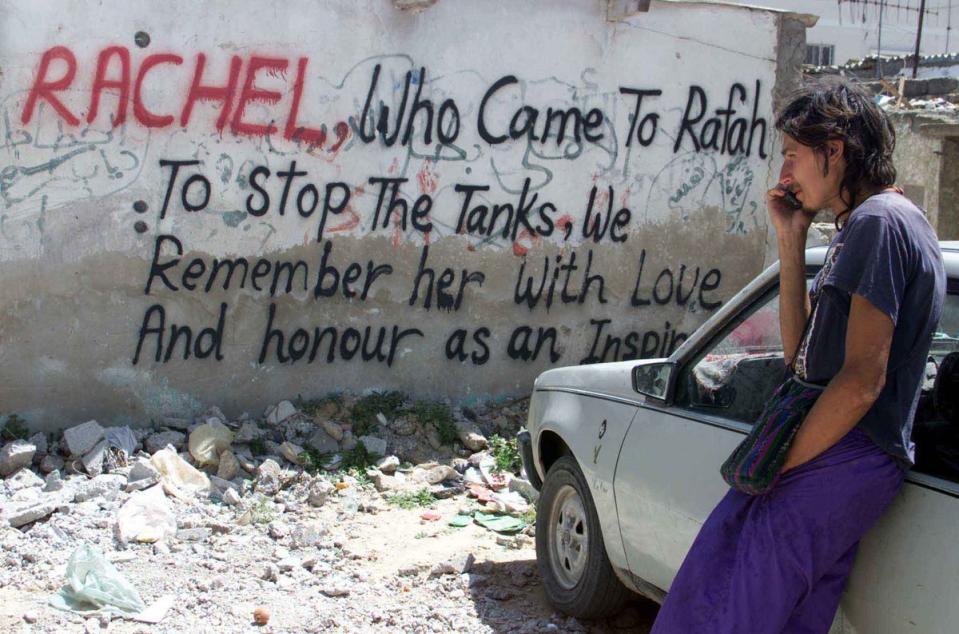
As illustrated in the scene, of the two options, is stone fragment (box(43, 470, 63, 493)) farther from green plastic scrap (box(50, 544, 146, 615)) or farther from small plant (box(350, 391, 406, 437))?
small plant (box(350, 391, 406, 437))

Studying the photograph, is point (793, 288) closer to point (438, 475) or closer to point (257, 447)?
point (438, 475)

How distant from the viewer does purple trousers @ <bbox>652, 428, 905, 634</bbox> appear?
2.43m

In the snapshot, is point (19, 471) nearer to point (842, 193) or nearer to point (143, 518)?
point (143, 518)

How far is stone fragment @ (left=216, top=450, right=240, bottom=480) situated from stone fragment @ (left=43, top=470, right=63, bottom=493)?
854mm

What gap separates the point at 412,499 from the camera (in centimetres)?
593

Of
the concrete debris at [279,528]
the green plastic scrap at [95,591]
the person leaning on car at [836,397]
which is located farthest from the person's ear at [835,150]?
the green plastic scrap at [95,591]

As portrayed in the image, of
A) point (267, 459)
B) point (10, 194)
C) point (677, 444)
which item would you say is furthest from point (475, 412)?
point (677, 444)

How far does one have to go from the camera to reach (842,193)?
2.55 m

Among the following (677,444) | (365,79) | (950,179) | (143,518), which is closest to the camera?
(677,444)

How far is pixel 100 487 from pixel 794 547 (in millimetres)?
4153

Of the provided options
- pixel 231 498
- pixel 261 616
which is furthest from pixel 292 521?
pixel 261 616

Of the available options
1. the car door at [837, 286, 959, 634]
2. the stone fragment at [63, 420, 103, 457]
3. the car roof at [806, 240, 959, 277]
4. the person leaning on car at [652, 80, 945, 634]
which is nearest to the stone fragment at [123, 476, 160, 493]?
the stone fragment at [63, 420, 103, 457]

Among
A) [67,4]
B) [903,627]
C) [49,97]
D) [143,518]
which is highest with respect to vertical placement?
[67,4]

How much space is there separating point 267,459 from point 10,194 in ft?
7.15
